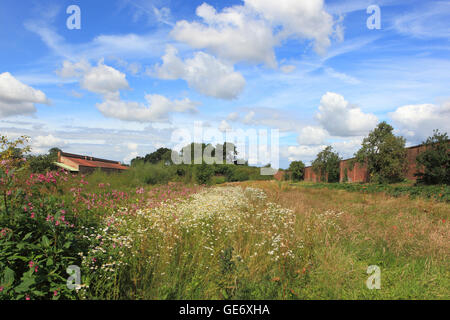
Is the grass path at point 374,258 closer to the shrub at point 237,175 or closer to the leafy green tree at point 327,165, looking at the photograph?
the shrub at point 237,175

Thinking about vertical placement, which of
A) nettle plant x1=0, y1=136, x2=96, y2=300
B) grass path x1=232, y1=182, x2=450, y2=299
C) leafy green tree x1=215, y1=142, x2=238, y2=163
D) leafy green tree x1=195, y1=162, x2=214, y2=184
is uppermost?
leafy green tree x1=215, y1=142, x2=238, y2=163

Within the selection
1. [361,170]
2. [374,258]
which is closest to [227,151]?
[361,170]

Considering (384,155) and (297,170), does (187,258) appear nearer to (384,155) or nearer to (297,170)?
(384,155)

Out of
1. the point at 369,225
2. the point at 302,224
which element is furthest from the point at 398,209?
the point at 302,224

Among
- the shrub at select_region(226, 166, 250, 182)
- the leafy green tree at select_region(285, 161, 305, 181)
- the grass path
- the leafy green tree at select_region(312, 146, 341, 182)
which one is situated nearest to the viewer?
the grass path

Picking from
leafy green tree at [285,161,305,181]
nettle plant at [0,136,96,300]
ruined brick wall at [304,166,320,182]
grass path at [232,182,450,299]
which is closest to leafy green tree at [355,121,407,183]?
ruined brick wall at [304,166,320,182]

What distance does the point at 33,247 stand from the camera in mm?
2590

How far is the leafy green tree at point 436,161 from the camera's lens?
51.7 feet

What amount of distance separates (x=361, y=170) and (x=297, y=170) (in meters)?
17.7

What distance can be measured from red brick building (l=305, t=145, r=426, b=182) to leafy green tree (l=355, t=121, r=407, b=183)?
1.30 ft

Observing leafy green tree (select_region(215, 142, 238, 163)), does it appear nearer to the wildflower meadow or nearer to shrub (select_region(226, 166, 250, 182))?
shrub (select_region(226, 166, 250, 182))

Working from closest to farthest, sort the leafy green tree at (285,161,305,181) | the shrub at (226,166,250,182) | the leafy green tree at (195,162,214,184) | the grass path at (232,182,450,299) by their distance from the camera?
the grass path at (232,182,450,299) < the leafy green tree at (195,162,214,184) < the shrub at (226,166,250,182) < the leafy green tree at (285,161,305,181)

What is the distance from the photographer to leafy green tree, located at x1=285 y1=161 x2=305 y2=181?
4647cm
